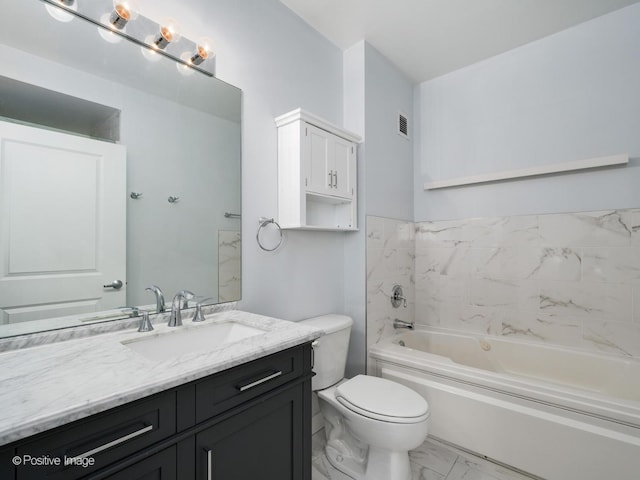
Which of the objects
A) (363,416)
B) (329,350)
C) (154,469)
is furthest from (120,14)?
(363,416)

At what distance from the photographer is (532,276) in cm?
235

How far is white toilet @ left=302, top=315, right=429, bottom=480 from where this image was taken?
1.47m

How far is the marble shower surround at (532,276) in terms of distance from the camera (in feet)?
6.75

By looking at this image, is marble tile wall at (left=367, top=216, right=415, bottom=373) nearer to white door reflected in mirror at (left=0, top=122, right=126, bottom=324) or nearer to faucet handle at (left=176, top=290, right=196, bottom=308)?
faucet handle at (left=176, top=290, right=196, bottom=308)

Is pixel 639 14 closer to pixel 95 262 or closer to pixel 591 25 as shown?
pixel 591 25

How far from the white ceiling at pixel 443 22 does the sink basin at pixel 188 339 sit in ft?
6.37

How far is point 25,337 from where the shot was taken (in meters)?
1.05

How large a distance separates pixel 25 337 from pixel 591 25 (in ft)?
11.6

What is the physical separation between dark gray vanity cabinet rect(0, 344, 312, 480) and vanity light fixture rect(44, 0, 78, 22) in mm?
1378

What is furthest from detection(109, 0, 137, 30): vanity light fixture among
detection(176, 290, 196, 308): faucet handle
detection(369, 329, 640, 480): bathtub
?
detection(369, 329, 640, 480): bathtub

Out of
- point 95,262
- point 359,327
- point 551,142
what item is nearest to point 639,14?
point 551,142

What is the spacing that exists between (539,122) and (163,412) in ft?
9.39

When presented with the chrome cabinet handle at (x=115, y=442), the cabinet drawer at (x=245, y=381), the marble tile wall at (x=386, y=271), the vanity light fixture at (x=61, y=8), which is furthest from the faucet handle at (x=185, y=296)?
the marble tile wall at (x=386, y=271)

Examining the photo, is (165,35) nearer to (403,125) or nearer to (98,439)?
(98,439)
